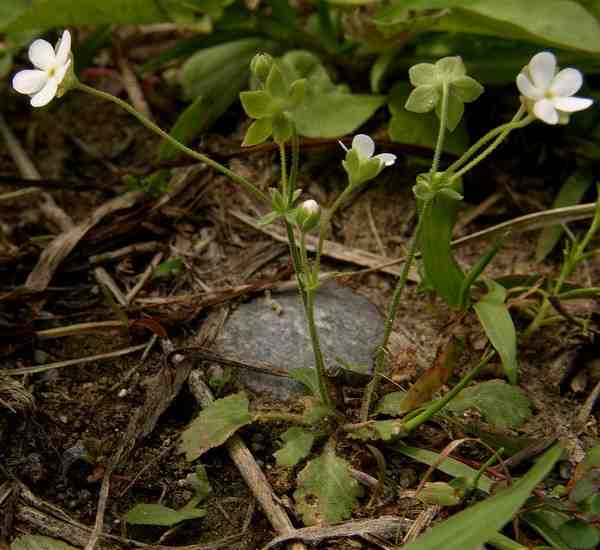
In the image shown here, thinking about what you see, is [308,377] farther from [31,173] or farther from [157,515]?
[31,173]

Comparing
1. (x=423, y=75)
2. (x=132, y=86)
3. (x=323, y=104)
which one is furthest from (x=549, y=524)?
(x=132, y=86)

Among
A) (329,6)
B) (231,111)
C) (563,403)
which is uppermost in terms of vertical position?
(329,6)

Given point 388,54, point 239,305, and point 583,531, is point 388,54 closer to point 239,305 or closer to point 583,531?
point 239,305

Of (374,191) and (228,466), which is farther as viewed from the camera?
(374,191)

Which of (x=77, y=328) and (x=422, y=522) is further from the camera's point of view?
(x=77, y=328)

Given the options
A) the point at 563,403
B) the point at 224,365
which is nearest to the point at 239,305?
the point at 224,365
